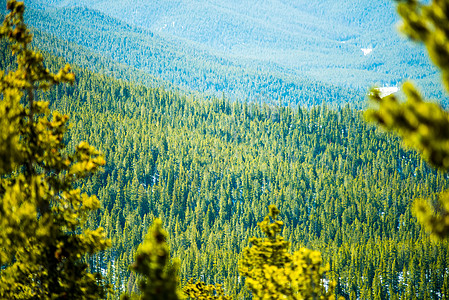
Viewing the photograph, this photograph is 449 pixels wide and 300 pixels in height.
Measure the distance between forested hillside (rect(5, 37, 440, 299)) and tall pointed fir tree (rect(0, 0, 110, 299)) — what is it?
239 ft

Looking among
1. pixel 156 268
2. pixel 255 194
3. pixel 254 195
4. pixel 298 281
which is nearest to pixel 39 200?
pixel 156 268

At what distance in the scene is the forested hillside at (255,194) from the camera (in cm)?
9106

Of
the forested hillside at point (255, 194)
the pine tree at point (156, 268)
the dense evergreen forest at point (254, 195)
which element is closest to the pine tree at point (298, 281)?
the pine tree at point (156, 268)

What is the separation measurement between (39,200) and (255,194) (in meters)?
134

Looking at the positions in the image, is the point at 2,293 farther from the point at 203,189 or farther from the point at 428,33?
the point at 203,189

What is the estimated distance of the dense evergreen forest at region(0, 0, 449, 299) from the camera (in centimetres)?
9031

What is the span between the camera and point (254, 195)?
13888 centimetres

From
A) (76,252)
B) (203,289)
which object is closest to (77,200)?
(76,252)

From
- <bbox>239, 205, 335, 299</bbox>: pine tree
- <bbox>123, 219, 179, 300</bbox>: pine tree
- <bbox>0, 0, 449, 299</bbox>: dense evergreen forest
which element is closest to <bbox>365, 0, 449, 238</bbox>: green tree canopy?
<bbox>123, 219, 179, 300</bbox>: pine tree

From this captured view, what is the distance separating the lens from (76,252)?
8930 millimetres

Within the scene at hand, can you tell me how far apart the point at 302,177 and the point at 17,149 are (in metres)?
150

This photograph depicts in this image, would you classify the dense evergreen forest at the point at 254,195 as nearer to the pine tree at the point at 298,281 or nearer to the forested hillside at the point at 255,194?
the forested hillside at the point at 255,194

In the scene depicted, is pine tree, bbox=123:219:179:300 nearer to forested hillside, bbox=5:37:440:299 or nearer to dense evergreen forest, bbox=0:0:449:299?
dense evergreen forest, bbox=0:0:449:299

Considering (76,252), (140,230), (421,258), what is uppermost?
(140,230)
